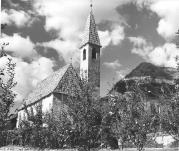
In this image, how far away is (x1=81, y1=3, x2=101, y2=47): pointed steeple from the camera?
48003 mm

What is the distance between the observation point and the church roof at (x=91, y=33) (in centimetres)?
4804

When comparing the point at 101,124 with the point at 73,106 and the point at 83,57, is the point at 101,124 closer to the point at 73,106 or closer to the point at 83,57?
the point at 73,106

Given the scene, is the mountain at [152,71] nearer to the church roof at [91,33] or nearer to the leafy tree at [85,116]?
the church roof at [91,33]

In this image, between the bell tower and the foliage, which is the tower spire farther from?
the foliage

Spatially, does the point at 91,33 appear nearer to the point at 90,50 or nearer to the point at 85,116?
the point at 90,50

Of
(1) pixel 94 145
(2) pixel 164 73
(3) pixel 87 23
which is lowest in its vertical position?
(1) pixel 94 145

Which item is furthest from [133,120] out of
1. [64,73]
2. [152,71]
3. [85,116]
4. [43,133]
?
[152,71]

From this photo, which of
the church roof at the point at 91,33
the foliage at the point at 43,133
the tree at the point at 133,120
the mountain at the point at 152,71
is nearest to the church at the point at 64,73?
the church roof at the point at 91,33

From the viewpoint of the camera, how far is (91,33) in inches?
1932

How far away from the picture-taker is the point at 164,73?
55250mm

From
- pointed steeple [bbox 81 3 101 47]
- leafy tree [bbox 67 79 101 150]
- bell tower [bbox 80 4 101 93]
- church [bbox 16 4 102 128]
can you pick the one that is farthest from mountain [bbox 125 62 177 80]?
leafy tree [bbox 67 79 101 150]

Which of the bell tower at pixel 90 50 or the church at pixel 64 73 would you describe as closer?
the church at pixel 64 73

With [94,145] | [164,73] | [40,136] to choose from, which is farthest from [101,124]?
[164,73]

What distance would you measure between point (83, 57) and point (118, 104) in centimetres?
2886
